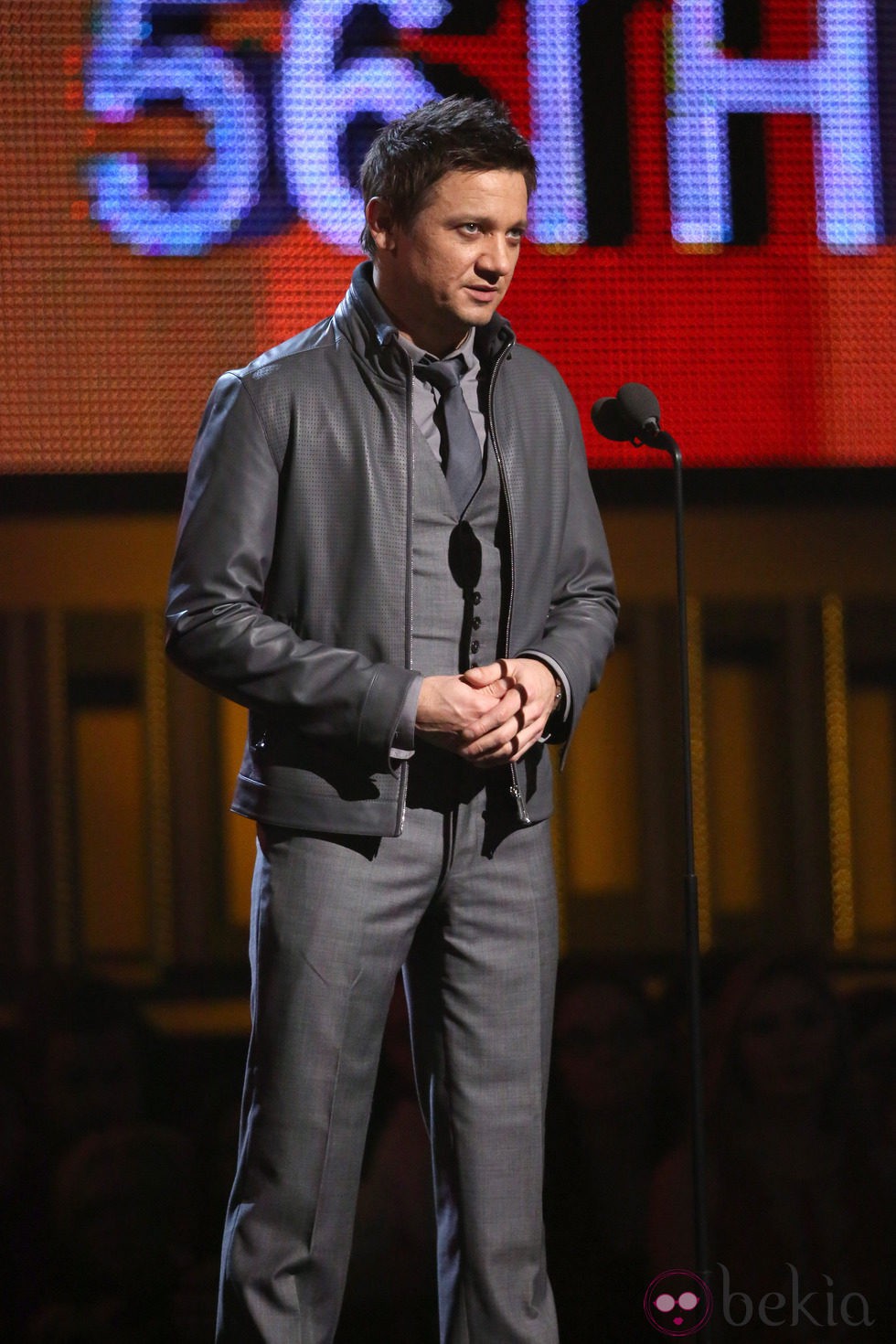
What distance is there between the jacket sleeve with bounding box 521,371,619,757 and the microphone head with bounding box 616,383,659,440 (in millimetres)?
80

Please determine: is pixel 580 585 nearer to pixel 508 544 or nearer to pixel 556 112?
pixel 508 544

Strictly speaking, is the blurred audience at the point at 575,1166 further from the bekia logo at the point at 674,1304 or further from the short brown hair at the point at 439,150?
the short brown hair at the point at 439,150

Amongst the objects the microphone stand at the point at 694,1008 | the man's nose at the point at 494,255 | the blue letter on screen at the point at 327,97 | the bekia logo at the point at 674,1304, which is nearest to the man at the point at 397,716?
the man's nose at the point at 494,255

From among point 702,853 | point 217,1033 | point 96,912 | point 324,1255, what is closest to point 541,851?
point 324,1255

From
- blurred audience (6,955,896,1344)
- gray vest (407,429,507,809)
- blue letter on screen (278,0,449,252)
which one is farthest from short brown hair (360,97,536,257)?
blurred audience (6,955,896,1344)

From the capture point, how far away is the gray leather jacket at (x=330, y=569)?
1489mm

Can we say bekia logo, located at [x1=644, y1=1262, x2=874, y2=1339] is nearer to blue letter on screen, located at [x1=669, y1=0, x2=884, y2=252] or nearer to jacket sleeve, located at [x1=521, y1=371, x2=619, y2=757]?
jacket sleeve, located at [x1=521, y1=371, x2=619, y2=757]

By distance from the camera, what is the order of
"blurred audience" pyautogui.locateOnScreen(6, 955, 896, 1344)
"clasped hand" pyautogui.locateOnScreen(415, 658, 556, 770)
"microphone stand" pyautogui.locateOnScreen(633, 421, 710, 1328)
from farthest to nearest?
1. "blurred audience" pyautogui.locateOnScreen(6, 955, 896, 1344)
2. "microphone stand" pyautogui.locateOnScreen(633, 421, 710, 1328)
3. "clasped hand" pyautogui.locateOnScreen(415, 658, 556, 770)

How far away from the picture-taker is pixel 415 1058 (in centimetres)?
163

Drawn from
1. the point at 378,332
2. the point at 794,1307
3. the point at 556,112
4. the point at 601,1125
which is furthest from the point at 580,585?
the point at 601,1125

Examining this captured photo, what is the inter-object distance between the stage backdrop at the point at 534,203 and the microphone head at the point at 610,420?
698mm

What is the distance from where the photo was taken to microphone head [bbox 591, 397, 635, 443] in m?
1.80

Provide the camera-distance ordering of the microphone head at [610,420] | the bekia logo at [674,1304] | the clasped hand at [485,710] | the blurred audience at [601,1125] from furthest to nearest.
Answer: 1. the blurred audience at [601,1125]
2. the bekia logo at [674,1304]
3. the microphone head at [610,420]
4. the clasped hand at [485,710]

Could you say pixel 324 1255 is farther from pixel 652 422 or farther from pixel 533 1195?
pixel 652 422
